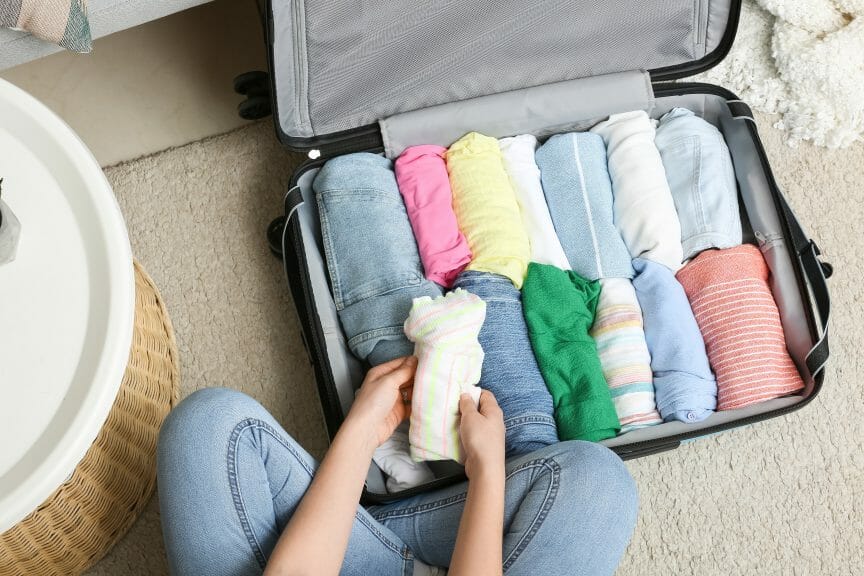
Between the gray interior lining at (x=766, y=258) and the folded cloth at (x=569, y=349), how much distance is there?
0.15ft

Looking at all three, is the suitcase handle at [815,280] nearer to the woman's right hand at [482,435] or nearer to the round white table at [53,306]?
the woman's right hand at [482,435]

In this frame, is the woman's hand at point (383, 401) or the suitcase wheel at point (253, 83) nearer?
the woman's hand at point (383, 401)

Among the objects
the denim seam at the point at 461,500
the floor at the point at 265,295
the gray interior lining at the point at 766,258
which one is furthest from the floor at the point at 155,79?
the denim seam at the point at 461,500

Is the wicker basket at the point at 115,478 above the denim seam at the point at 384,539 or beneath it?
above


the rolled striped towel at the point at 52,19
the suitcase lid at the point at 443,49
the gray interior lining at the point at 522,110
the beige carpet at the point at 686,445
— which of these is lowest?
the beige carpet at the point at 686,445

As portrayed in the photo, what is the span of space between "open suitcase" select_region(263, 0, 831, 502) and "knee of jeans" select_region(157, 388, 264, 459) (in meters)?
0.16

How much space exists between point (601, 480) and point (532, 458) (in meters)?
0.08

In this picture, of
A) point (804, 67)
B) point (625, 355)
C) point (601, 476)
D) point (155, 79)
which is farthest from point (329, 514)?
point (804, 67)

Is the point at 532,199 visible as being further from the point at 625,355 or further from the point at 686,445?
the point at 686,445

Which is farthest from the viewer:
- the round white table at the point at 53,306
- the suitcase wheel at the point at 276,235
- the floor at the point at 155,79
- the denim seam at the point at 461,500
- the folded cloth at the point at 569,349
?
the floor at the point at 155,79

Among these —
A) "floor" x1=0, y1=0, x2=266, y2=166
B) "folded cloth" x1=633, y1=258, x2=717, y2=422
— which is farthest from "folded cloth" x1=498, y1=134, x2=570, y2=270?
"floor" x1=0, y1=0, x2=266, y2=166

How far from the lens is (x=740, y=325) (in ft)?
3.30

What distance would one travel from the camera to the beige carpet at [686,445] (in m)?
1.11

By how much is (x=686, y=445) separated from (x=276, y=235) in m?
0.67
